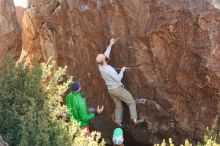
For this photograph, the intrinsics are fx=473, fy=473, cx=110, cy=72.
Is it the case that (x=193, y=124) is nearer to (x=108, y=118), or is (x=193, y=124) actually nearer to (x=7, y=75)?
(x=108, y=118)

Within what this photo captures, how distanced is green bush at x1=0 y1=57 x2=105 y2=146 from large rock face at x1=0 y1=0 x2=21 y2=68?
2.07m

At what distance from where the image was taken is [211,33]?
24.0ft

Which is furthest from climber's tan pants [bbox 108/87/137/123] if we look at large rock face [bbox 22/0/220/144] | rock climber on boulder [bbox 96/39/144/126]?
large rock face [bbox 22/0/220/144]

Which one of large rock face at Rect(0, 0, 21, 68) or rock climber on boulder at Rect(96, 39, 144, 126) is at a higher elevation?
large rock face at Rect(0, 0, 21, 68)

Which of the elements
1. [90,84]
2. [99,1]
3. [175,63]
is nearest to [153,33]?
[175,63]

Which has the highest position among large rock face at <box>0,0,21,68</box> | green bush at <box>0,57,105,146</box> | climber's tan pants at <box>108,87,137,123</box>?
large rock face at <box>0,0,21,68</box>

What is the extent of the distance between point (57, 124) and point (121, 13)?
2.75 m

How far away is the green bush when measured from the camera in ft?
19.7

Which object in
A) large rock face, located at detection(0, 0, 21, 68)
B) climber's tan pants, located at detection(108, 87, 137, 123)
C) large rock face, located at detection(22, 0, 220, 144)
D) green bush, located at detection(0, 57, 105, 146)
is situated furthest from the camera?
large rock face, located at detection(0, 0, 21, 68)

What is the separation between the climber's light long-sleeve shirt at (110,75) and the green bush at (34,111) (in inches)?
42.8

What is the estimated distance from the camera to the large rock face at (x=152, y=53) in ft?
24.5

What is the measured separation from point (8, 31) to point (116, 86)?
100 inches

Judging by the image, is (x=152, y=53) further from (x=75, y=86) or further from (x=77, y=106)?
(x=77, y=106)

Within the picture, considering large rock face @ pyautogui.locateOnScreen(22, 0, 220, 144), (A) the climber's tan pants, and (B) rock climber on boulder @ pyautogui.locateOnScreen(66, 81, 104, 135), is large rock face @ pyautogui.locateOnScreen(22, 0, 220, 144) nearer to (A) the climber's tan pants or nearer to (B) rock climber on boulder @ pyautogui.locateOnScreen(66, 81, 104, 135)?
(A) the climber's tan pants
